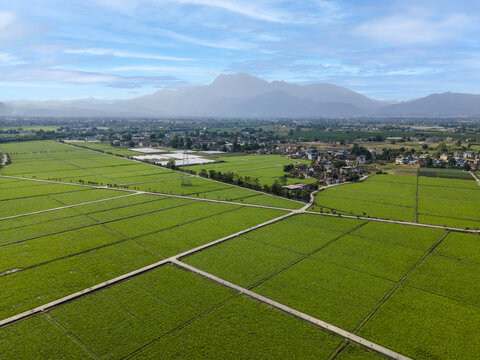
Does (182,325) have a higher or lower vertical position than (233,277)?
lower

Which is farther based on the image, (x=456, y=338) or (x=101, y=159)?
(x=101, y=159)

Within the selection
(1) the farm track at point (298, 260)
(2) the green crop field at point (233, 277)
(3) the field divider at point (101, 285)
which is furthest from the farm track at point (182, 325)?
(3) the field divider at point (101, 285)

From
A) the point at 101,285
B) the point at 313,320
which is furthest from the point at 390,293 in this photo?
the point at 101,285

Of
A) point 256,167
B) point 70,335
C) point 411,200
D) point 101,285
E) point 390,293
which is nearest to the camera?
point 70,335

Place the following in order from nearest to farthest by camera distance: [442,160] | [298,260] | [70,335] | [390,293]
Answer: [70,335] < [390,293] < [298,260] < [442,160]

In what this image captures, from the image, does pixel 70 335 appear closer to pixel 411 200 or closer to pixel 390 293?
pixel 390 293

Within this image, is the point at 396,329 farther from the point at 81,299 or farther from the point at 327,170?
the point at 327,170

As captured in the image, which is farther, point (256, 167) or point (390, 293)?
point (256, 167)

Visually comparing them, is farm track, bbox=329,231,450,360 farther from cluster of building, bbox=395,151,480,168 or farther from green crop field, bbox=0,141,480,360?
cluster of building, bbox=395,151,480,168

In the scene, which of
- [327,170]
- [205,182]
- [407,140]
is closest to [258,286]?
[205,182]
